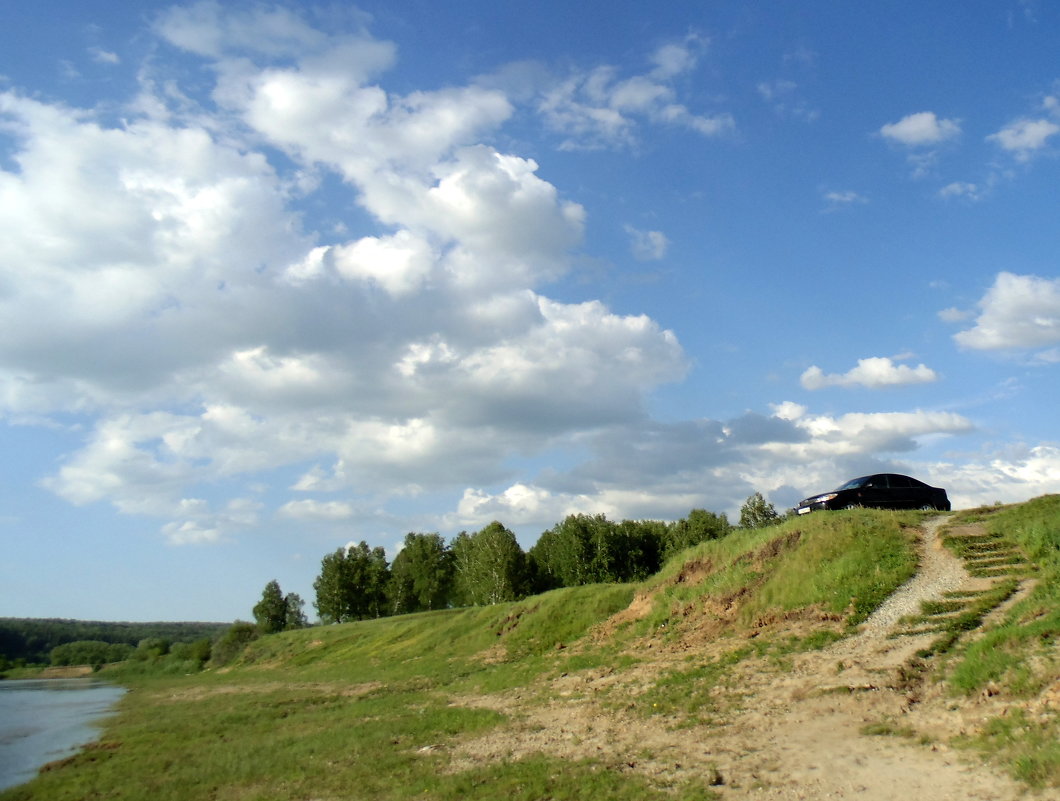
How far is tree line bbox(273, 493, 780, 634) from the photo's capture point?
75.2 m

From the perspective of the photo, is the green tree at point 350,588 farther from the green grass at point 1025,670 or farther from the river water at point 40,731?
the green grass at point 1025,670

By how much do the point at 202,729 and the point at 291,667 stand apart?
102 ft

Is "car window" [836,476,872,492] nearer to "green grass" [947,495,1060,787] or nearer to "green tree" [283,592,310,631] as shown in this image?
"green grass" [947,495,1060,787]

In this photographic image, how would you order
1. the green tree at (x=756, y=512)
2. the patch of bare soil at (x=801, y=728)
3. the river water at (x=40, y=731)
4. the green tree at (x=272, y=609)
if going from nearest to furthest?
the patch of bare soil at (x=801, y=728)
the river water at (x=40, y=731)
the green tree at (x=756, y=512)
the green tree at (x=272, y=609)

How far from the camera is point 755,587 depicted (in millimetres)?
24703

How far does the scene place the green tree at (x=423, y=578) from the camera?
91.9 meters

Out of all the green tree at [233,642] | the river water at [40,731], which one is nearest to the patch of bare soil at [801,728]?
the river water at [40,731]

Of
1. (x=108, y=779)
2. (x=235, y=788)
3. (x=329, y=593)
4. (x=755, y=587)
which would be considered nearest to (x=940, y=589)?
(x=755, y=587)

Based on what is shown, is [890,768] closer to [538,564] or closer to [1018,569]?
[1018,569]

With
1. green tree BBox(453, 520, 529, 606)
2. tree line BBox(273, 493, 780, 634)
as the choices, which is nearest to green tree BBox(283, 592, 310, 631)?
tree line BBox(273, 493, 780, 634)

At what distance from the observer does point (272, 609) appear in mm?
103000

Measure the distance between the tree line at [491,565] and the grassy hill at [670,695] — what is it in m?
34.8

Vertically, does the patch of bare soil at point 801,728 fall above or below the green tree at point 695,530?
below

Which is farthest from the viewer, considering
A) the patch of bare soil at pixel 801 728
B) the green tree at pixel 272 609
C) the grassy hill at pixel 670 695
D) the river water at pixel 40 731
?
the green tree at pixel 272 609
